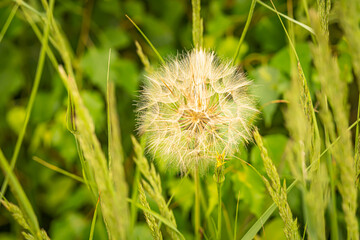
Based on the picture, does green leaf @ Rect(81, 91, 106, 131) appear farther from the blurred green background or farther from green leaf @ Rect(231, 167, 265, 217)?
green leaf @ Rect(231, 167, 265, 217)

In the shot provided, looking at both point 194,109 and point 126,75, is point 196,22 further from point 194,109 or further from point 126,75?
point 126,75

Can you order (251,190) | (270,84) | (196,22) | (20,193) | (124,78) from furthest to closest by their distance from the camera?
(124,78) → (270,84) → (251,190) → (196,22) → (20,193)

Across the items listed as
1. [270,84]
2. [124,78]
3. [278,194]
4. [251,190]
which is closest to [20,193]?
[278,194]

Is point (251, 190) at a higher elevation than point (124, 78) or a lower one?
lower

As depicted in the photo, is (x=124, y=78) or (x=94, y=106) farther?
(x=124, y=78)

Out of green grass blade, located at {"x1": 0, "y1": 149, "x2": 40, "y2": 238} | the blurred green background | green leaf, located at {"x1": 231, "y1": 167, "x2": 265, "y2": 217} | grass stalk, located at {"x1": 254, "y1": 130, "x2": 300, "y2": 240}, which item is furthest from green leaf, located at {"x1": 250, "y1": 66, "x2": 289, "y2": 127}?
green grass blade, located at {"x1": 0, "y1": 149, "x2": 40, "y2": 238}

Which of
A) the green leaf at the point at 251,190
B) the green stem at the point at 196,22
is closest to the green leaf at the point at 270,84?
the green leaf at the point at 251,190
